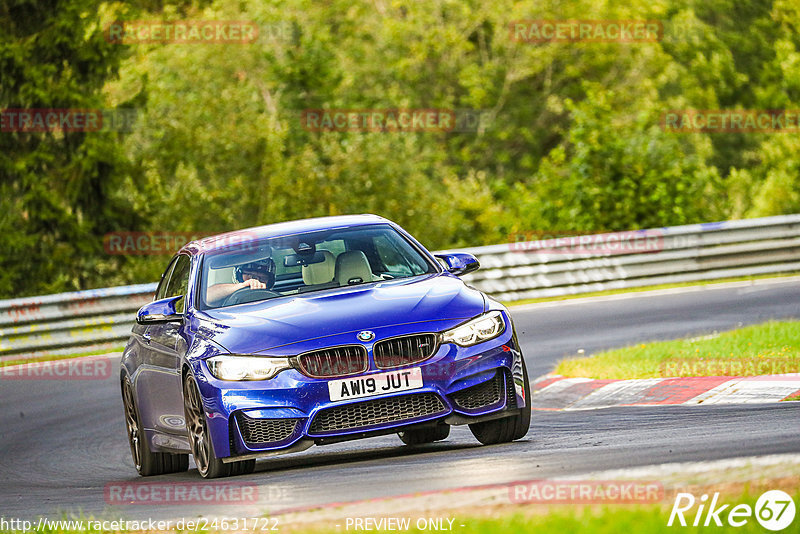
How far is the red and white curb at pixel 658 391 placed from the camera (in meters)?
10.8

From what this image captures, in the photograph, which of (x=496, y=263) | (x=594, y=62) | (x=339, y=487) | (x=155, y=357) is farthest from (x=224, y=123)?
(x=339, y=487)

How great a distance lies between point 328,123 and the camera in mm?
41000

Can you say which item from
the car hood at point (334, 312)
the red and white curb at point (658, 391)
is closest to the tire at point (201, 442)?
the car hood at point (334, 312)

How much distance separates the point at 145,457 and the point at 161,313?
1.35 m

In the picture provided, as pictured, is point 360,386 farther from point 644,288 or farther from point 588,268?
point 644,288

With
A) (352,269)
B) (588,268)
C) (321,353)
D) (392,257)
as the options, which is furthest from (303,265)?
(588,268)

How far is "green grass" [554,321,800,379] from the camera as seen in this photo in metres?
12.1

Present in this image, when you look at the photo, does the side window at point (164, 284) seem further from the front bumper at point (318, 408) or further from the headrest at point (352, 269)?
the front bumper at point (318, 408)

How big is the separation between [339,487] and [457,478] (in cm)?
64

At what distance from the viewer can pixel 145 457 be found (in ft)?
34.0

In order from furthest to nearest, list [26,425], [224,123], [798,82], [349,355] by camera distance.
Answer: [798,82], [224,123], [26,425], [349,355]

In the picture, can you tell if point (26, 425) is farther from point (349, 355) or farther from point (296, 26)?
point (296, 26)

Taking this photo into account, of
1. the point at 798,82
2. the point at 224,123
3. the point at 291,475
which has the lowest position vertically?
the point at 798,82

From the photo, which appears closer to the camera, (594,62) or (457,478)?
(457,478)
